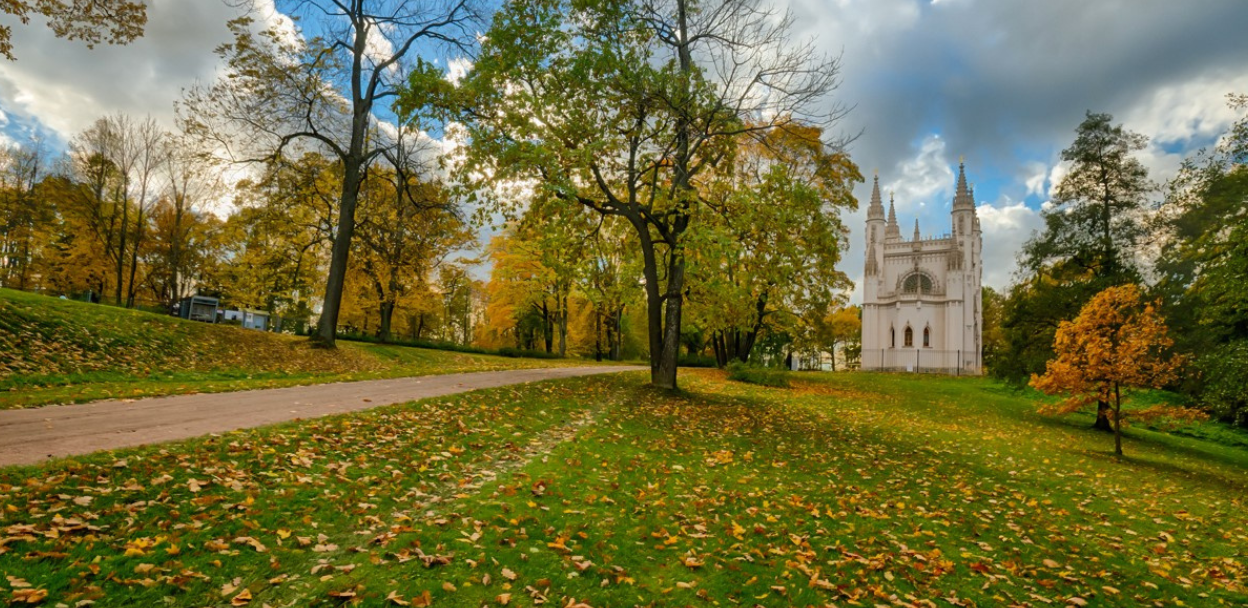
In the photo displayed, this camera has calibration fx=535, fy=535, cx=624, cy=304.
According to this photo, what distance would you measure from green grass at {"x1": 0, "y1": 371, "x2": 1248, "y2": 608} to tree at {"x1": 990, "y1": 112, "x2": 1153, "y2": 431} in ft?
A: 40.7

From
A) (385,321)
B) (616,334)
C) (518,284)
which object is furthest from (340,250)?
(616,334)

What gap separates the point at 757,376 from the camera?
73.3ft

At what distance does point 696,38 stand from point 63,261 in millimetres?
39367

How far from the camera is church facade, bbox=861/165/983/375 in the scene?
51.7 m

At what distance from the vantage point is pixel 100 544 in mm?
3449

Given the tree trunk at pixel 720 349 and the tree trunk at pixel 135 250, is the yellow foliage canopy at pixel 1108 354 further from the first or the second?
the tree trunk at pixel 135 250

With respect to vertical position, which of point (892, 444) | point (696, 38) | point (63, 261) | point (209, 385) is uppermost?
point (696, 38)

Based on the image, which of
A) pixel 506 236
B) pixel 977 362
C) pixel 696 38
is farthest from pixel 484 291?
pixel 977 362

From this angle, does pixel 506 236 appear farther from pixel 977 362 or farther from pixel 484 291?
pixel 977 362

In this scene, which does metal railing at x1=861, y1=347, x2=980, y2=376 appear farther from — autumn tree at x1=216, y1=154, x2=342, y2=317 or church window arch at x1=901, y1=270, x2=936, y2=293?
autumn tree at x1=216, y1=154, x2=342, y2=317

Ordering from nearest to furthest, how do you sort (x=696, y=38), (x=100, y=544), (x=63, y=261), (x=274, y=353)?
(x=100, y=544)
(x=696, y=38)
(x=274, y=353)
(x=63, y=261)

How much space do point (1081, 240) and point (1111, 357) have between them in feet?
40.1

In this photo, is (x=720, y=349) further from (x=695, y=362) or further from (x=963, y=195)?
(x=963, y=195)

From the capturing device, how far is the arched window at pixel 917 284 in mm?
54969
